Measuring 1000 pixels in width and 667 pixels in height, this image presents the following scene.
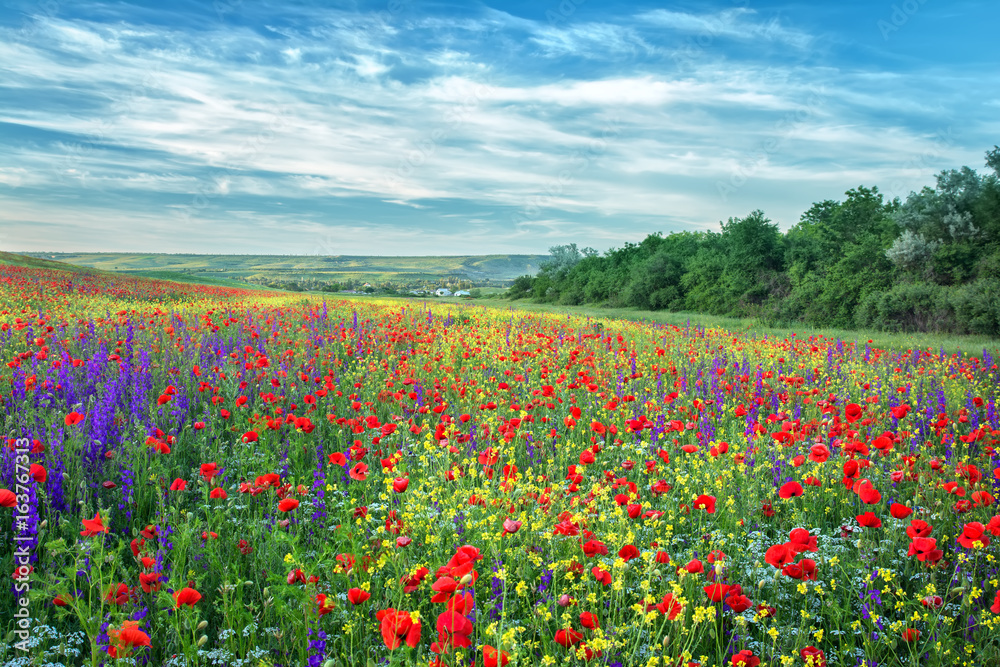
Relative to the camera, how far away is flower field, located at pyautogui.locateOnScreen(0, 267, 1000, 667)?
2322mm

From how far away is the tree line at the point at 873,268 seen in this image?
1930 cm

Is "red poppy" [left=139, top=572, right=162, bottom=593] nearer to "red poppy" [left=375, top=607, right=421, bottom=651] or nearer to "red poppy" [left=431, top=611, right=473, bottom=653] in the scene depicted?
"red poppy" [left=375, top=607, right=421, bottom=651]

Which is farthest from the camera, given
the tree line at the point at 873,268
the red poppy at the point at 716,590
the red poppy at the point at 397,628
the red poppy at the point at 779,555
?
the tree line at the point at 873,268

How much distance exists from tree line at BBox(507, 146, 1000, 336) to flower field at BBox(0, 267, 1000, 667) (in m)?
15.0

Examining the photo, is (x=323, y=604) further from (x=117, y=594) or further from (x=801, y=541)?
(x=801, y=541)

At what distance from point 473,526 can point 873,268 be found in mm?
25629

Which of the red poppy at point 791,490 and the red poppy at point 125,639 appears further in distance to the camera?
the red poppy at point 791,490

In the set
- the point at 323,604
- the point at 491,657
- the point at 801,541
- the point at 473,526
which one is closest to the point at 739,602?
the point at 801,541

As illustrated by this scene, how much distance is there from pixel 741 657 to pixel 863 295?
24133 mm


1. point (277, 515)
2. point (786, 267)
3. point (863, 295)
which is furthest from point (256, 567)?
→ point (786, 267)

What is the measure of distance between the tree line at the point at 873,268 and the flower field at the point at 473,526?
15028mm

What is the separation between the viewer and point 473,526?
2967mm

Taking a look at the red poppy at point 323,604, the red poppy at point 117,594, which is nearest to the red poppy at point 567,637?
the red poppy at point 323,604

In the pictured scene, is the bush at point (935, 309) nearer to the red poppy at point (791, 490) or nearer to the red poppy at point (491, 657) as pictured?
the red poppy at point (791, 490)
